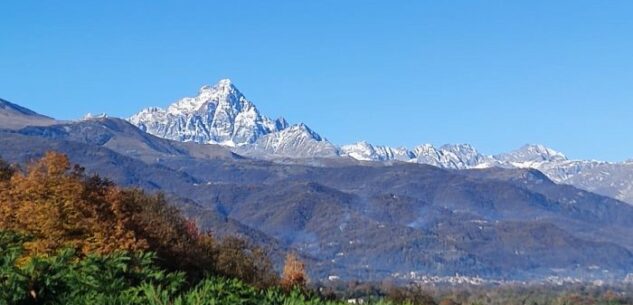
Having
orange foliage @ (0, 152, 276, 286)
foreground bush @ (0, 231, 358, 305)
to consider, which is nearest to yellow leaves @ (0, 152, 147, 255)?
orange foliage @ (0, 152, 276, 286)

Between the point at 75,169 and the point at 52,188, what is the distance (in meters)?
8.84

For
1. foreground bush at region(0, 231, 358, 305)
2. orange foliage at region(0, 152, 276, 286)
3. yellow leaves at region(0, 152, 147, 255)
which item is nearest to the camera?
foreground bush at region(0, 231, 358, 305)

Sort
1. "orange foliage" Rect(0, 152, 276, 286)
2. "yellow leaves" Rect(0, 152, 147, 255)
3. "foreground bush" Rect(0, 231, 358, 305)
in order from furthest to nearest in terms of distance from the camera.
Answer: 1. "yellow leaves" Rect(0, 152, 147, 255)
2. "orange foliage" Rect(0, 152, 276, 286)
3. "foreground bush" Rect(0, 231, 358, 305)

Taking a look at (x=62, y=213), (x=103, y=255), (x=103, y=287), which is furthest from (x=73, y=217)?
(x=103, y=287)

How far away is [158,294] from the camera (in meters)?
14.4

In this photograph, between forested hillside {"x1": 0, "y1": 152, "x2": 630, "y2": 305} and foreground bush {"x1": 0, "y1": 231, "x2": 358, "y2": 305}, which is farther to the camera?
forested hillside {"x1": 0, "y1": 152, "x2": 630, "y2": 305}

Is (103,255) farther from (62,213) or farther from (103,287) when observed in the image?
(62,213)

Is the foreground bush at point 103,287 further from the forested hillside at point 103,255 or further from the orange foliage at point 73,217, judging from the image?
the orange foliage at point 73,217

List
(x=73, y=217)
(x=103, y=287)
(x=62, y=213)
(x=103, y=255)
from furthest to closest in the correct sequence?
1. (x=73, y=217)
2. (x=62, y=213)
3. (x=103, y=255)
4. (x=103, y=287)

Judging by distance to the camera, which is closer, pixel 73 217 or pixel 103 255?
pixel 103 255

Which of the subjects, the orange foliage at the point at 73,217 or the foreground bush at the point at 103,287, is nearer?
the foreground bush at the point at 103,287

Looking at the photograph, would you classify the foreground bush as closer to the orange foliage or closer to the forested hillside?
the forested hillside

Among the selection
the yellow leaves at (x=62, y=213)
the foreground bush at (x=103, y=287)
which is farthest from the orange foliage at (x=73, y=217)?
the foreground bush at (x=103, y=287)

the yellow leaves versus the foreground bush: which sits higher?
the yellow leaves
